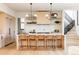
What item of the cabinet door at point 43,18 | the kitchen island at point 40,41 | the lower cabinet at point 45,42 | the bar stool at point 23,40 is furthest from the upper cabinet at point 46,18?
the bar stool at point 23,40

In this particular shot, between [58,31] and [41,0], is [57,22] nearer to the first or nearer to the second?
[58,31]

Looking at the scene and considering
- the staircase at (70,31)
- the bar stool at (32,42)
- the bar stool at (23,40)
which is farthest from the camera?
the staircase at (70,31)

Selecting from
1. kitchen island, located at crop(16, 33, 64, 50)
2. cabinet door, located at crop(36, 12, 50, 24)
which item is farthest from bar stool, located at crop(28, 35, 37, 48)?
cabinet door, located at crop(36, 12, 50, 24)

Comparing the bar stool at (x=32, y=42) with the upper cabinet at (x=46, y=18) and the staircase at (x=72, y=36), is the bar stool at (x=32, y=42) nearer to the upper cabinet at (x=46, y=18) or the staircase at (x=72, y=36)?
the upper cabinet at (x=46, y=18)

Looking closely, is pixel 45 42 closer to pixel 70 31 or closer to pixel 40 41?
pixel 40 41

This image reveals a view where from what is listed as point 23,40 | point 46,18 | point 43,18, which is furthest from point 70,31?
point 23,40

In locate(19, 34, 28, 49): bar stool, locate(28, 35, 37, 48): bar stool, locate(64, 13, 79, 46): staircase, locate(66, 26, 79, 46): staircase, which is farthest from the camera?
locate(64, 13, 79, 46): staircase

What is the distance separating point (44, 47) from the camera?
10305 mm

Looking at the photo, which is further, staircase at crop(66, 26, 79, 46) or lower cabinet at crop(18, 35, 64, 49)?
staircase at crop(66, 26, 79, 46)

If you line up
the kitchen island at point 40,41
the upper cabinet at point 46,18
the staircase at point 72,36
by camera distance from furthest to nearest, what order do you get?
1. the upper cabinet at point 46,18
2. the staircase at point 72,36
3. the kitchen island at point 40,41

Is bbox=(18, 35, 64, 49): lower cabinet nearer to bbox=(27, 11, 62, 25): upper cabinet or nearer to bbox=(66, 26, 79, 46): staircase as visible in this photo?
bbox=(66, 26, 79, 46): staircase

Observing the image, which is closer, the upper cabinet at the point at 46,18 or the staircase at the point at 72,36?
the staircase at the point at 72,36

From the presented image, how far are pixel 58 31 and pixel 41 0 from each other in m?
6.84
